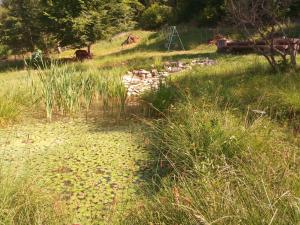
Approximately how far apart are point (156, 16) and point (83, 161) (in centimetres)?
2191

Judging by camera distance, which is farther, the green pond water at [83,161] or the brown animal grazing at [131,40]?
the brown animal grazing at [131,40]

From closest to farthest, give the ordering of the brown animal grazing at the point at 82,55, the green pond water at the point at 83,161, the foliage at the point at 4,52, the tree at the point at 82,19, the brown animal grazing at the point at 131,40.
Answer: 1. the green pond water at the point at 83,161
2. the tree at the point at 82,19
3. the brown animal grazing at the point at 82,55
4. the brown animal grazing at the point at 131,40
5. the foliage at the point at 4,52

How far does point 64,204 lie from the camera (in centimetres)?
320

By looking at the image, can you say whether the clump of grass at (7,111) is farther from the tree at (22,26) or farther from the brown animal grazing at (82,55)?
the tree at (22,26)

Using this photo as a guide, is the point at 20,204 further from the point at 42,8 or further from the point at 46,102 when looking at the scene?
the point at 42,8

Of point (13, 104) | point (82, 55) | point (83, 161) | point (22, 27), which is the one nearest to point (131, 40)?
point (82, 55)

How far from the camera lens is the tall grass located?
6137mm

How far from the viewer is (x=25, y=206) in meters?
2.74

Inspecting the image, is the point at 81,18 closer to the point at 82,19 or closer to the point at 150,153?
the point at 82,19

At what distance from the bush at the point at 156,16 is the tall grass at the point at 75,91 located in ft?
60.5

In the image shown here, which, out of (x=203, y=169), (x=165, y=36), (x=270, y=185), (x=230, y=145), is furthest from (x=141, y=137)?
(x=165, y=36)

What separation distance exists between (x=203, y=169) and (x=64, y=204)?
1.21 metres

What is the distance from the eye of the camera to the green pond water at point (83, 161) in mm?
3355

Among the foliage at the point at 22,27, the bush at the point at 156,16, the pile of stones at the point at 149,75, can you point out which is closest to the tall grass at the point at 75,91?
the pile of stones at the point at 149,75
